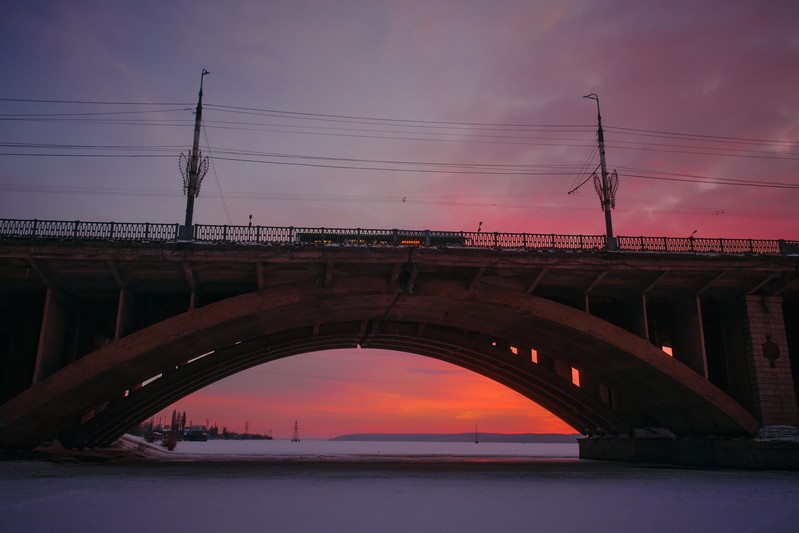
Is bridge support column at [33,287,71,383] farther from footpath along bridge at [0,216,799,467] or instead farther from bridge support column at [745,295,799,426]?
bridge support column at [745,295,799,426]

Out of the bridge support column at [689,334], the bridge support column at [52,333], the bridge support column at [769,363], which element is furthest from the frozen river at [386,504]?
the bridge support column at [689,334]

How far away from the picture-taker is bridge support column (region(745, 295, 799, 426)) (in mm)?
29141

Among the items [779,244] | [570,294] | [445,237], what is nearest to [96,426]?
[445,237]

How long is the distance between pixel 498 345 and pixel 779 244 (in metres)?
17.6

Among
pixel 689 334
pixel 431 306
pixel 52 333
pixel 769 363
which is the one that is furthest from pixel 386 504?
pixel 769 363

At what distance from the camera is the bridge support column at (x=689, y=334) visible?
30.3 meters

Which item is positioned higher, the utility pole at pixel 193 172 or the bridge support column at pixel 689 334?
the utility pole at pixel 193 172

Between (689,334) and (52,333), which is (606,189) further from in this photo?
(52,333)

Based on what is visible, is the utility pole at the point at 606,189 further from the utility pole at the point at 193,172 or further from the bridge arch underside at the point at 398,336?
the utility pole at the point at 193,172

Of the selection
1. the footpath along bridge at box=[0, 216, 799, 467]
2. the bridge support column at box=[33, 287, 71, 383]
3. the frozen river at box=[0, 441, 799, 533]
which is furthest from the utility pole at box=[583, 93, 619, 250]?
the bridge support column at box=[33, 287, 71, 383]

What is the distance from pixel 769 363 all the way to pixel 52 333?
3409 cm

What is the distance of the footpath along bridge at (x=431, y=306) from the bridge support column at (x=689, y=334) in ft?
0.29

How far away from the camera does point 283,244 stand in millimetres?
27391

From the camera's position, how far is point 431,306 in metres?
32.1
